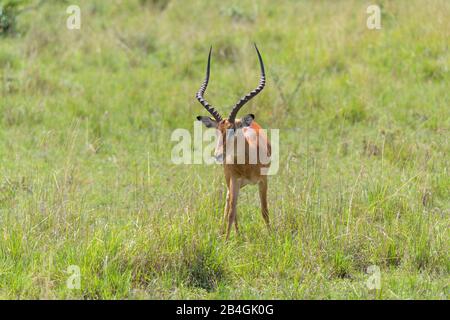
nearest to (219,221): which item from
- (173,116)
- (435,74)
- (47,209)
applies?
(47,209)

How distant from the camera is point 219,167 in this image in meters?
7.80

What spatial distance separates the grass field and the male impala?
0.16 metres

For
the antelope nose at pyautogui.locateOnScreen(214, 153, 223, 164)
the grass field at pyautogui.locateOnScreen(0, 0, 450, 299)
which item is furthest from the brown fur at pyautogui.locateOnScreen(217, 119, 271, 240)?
the antelope nose at pyautogui.locateOnScreen(214, 153, 223, 164)

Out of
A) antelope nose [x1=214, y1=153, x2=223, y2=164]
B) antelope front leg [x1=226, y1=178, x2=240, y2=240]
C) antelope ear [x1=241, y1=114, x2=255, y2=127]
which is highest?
antelope ear [x1=241, y1=114, x2=255, y2=127]

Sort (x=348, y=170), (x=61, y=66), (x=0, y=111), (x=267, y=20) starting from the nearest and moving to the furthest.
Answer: (x=348, y=170) → (x=0, y=111) → (x=61, y=66) → (x=267, y=20)

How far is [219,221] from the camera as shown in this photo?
22.0ft

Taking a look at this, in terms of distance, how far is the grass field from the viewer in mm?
6078

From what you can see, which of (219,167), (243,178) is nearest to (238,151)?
(243,178)

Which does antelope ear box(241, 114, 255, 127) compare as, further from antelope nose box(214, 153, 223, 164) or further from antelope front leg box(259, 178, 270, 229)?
antelope front leg box(259, 178, 270, 229)

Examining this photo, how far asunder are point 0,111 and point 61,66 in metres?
2.02

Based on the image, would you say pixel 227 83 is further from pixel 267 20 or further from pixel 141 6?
pixel 141 6

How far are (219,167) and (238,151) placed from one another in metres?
0.77

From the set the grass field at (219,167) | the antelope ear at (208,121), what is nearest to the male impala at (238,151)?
the antelope ear at (208,121)

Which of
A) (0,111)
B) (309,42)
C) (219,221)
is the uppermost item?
(309,42)
